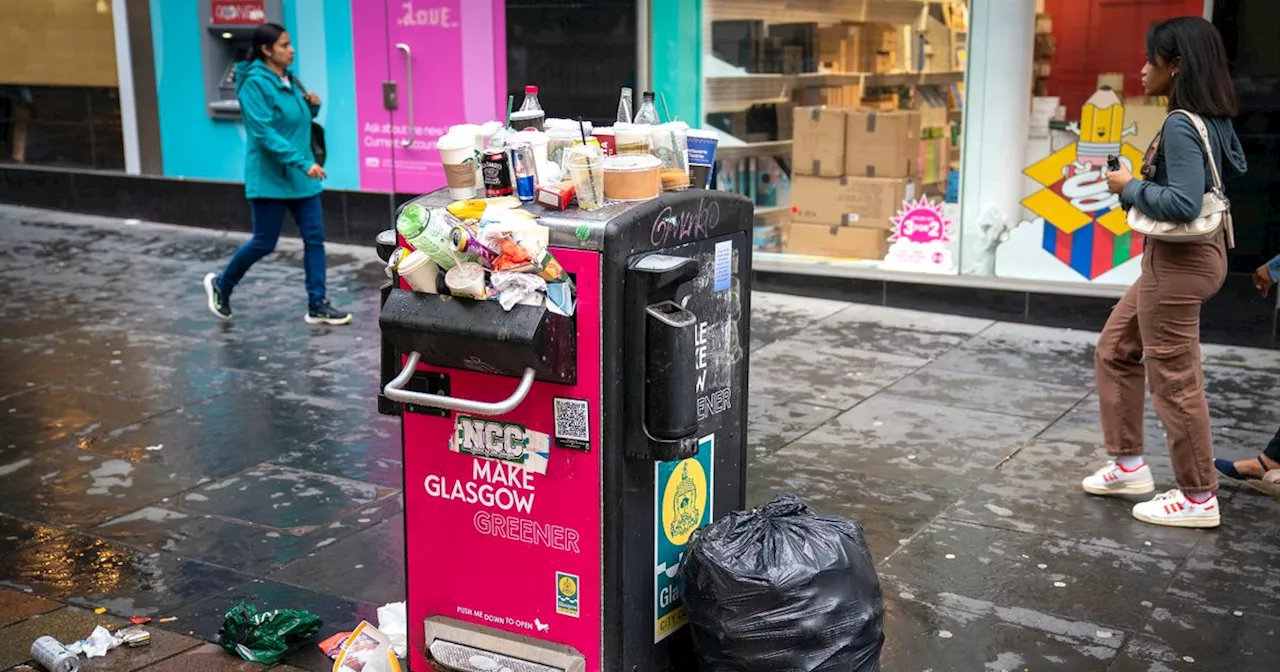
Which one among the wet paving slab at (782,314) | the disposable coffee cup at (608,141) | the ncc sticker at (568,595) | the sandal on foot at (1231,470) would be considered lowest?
the sandal on foot at (1231,470)

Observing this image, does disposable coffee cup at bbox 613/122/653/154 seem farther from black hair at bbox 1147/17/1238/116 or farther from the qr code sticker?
black hair at bbox 1147/17/1238/116

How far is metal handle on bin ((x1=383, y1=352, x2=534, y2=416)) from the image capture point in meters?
3.19

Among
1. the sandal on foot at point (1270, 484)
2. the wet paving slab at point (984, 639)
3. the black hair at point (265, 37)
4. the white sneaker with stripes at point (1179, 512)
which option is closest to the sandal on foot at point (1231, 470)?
the sandal on foot at point (1270, 484)

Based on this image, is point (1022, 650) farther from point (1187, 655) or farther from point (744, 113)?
point (744, 113)

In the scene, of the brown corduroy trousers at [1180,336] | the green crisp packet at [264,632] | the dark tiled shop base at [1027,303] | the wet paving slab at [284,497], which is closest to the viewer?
the green crisp packet at [264,632]

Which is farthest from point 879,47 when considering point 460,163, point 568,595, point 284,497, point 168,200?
point 168,200

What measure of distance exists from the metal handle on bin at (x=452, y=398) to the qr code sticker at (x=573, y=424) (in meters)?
0.10

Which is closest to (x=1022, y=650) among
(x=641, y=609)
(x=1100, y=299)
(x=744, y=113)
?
(x=641, y=609)

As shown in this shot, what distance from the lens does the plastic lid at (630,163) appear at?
3383 mm

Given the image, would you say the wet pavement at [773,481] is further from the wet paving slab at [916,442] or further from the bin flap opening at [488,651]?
the bin flap opening at [488,651]

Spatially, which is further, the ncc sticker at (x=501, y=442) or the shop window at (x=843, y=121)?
the shop window at (x=843, y=121)

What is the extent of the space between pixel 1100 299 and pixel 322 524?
Answer: 5.08 m

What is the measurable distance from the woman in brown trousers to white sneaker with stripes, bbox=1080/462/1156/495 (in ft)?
0.46

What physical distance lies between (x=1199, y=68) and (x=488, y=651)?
10.3 feet
